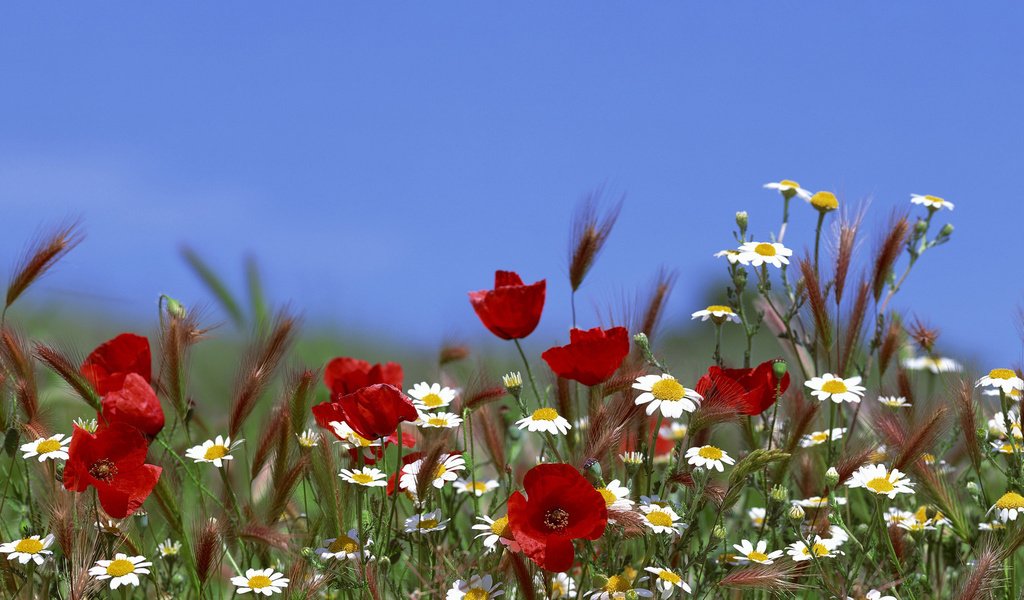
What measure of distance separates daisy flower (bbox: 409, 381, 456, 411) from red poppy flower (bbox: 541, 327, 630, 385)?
339mm

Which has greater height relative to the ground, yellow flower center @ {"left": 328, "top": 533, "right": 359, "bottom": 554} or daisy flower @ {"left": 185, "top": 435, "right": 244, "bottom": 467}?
daisy flower @ {"left": 185, "top": 435, "right": 244, "bottom": 467}

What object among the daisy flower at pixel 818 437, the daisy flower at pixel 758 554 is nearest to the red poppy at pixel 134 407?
the daisy flower at pixel 758 554

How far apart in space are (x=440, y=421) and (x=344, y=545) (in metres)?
0.34

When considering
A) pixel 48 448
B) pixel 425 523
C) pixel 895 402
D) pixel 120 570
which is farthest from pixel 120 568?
pixel 895 402

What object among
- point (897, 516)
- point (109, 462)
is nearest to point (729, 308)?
point (897, 516)

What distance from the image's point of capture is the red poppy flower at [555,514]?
200 cm

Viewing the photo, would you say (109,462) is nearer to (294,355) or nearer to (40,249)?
(294,355)

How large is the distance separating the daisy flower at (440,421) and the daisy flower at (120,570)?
0.64 m

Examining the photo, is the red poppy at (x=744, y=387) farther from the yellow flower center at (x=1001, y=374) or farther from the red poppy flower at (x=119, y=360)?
the red poppy flower at (x=119, y=360)

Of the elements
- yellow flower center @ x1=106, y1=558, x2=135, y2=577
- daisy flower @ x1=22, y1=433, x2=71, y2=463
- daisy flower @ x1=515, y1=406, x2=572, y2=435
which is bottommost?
yellow flower center @ x1=106, y1=558, x2=135, y2=577

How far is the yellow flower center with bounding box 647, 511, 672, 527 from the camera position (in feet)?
7.28

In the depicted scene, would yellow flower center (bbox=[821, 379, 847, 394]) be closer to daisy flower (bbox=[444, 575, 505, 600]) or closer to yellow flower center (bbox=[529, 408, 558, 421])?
yellow flower center (bbox=[529, 408, 558, 421])

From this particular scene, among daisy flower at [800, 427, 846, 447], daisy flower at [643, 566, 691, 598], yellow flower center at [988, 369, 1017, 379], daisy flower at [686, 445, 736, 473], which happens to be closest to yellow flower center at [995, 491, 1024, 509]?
yellow flower center at [988, 369, 1017, 379]

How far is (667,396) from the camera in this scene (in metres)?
2.30
